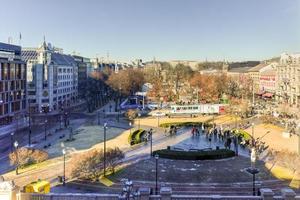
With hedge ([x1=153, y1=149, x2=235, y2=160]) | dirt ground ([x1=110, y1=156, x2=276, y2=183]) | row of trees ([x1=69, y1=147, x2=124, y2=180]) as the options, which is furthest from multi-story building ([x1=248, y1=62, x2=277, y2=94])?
row of trees ([x1=69, y1=147, x2=124, y2=180])

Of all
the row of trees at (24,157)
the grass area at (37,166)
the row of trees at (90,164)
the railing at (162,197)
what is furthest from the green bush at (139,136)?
the railing at (162,197)

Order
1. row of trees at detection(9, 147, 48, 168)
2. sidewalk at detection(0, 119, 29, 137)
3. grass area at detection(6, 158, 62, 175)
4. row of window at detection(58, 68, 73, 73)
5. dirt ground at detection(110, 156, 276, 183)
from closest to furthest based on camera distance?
dirt ground at detection(110, 156, 276, 183), row of trees at detection(9, 147, 48, 168), grass area at detection(6, 158, 62, 175), sidewalk at detection(0, 119, 29, 137), row of window at detection(58, 68, 73, 73)

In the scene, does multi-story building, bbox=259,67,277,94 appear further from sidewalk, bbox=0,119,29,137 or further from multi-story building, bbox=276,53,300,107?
sidewalk, bbox=0,119,29,137

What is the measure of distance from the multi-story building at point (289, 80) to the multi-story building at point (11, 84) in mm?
61874

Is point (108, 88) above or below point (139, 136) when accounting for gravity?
above

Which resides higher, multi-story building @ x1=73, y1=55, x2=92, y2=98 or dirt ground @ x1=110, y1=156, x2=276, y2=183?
multi-story building @ x1=73, y1=55, x2=92, y2=98

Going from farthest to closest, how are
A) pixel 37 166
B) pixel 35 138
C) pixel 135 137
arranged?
pixel 35 138, pixel 135 137, pixel 37 166

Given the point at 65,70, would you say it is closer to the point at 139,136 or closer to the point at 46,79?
the point at 46,79

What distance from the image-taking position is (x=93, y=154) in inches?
1257

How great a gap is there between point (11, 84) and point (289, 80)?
224ft

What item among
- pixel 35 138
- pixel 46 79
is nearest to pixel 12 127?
pixel 35 138

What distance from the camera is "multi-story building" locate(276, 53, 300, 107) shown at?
95125mm

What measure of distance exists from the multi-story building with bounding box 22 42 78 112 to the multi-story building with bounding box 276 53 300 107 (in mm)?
56107

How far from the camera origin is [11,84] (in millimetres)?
68562
